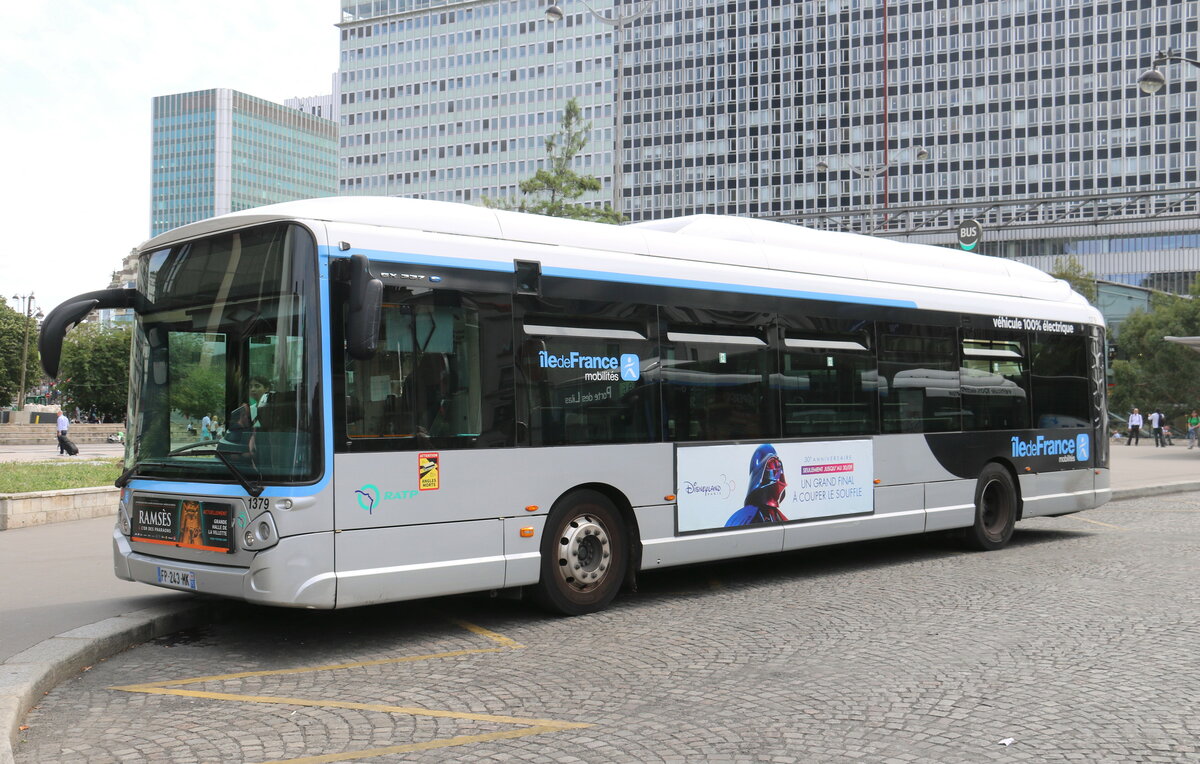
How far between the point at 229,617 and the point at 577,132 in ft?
57.5

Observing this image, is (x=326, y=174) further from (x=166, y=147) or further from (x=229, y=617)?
(x=229, y=617)

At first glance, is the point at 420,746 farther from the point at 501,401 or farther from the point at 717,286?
the point at 717,286

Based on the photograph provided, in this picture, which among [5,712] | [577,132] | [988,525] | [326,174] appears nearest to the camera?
[5,712]

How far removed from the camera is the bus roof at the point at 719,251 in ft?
25.6

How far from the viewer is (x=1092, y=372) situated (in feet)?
45.6

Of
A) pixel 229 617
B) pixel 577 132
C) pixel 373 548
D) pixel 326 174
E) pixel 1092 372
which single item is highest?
pixel 326 174

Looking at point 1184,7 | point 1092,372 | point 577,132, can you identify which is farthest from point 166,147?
point 1092,372

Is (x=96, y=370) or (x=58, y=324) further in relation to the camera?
(x=96, y=370)

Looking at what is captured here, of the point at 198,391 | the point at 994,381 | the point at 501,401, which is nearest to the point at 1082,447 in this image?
the point at 994,381

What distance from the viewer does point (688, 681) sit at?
6.48 meters

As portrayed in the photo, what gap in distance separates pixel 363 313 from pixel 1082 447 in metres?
9.87

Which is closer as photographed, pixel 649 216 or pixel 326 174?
pixel 649 216

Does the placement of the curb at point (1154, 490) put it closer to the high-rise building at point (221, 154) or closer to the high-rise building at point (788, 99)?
the high-rise building at point (788, 99)

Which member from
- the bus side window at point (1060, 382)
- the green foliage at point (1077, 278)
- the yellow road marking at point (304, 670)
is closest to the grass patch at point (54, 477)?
the yellow road marking at point (304, 670)
